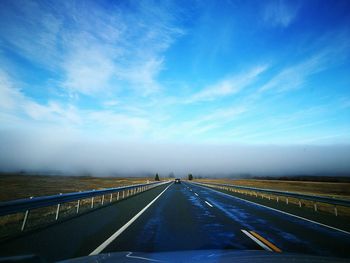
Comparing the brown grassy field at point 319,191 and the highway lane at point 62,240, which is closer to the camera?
the highway lane at point 62,240

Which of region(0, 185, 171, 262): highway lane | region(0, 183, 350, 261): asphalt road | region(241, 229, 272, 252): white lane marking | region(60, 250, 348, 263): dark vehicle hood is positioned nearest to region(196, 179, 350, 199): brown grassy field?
region(0, 183, 350, 261): asphalt road

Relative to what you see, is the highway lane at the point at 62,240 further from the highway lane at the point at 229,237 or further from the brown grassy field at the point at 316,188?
the brown grassy field at the point at 316,188

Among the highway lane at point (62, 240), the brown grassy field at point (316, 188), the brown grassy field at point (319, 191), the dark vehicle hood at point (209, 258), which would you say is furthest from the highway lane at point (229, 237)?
the brown grassy field at point (316, 188)

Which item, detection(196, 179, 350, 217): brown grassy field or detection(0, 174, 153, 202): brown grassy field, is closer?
detection(196, 179, 350, 217): brown grassy field

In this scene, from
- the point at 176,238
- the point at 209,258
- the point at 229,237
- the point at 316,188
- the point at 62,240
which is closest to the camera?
the point at 209,258

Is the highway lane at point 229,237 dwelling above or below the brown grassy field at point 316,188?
below

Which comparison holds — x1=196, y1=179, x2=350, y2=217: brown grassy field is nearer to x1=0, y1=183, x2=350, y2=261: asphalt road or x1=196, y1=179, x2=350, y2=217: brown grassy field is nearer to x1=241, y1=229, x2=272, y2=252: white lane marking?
x1=0, y1=183, x2=350, y2=261: asphalt road

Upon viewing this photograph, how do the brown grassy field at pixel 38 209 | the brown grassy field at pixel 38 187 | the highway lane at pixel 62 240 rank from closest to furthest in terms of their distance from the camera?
the highway lane at pixel 62 240, the brown grassy field at pixel 38 209, the brown grassy field at pixel 38 187

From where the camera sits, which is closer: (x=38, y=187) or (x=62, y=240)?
(x=62, y=240)

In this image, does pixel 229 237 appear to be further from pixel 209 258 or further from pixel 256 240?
pixel 209 258

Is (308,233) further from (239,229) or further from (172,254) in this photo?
(172,254)

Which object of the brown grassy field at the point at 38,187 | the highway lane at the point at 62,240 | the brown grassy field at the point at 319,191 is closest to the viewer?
the highway lane at the point at 62,240

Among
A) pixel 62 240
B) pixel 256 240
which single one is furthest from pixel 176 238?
pixel 62 240

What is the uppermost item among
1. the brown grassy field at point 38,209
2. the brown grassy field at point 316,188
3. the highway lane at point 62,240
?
the brown grassy field at point 316,188
